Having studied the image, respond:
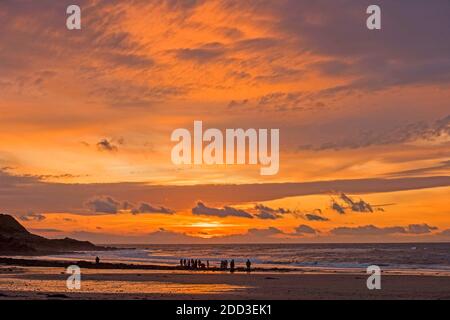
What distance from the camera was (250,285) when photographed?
5522 centimetres

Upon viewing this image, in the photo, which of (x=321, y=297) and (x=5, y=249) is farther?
(x=5, y=249)
